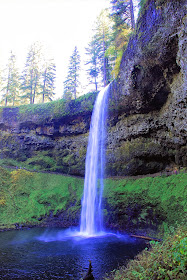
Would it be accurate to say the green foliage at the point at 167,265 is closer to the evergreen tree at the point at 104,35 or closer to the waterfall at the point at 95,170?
the waterfall at the point at 95,170

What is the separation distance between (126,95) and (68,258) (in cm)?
1518

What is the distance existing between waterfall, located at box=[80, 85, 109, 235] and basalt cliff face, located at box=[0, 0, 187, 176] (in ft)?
3.35

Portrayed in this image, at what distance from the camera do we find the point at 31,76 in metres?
40.5

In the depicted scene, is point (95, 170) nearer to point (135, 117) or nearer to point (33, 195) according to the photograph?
point (135, 117)

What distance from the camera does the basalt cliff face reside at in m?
13.9

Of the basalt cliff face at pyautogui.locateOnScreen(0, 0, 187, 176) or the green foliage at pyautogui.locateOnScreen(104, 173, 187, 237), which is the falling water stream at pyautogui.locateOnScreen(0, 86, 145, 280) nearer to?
the green foliage at pyautogui.locateOnScreen(104, 173, 187, 237)

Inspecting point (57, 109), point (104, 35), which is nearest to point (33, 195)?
point (57, 109)

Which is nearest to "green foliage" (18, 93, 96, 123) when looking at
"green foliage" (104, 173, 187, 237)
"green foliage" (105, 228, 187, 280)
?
"green foliage" (104, 173, 187, 237)

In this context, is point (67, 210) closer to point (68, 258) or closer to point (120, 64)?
point (68, 258)

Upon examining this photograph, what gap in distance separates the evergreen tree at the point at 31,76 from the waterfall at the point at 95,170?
68.6 feet

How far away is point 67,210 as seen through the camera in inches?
792

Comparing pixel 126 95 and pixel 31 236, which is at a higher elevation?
pixel 126 95

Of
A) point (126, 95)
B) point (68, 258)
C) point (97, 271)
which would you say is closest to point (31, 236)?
point (68, 258)

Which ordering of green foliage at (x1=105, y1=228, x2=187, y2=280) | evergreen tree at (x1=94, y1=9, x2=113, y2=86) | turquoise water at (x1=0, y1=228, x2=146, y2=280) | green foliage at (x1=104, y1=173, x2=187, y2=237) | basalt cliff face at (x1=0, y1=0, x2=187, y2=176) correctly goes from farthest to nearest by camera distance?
evergreen tree at (x1=94, y1=9, x2=113, y2=86) < basalt cliff face at (x1=0, y1=0, x2=187, y2=176) < green foliage at (x1=104, y1=173, x2=187, y2=237) < turquoise water at (x1=0, y1=228, x2=146, y2=280) < green foliage at (x1=105, y1=228, x2=187, y2=280)
